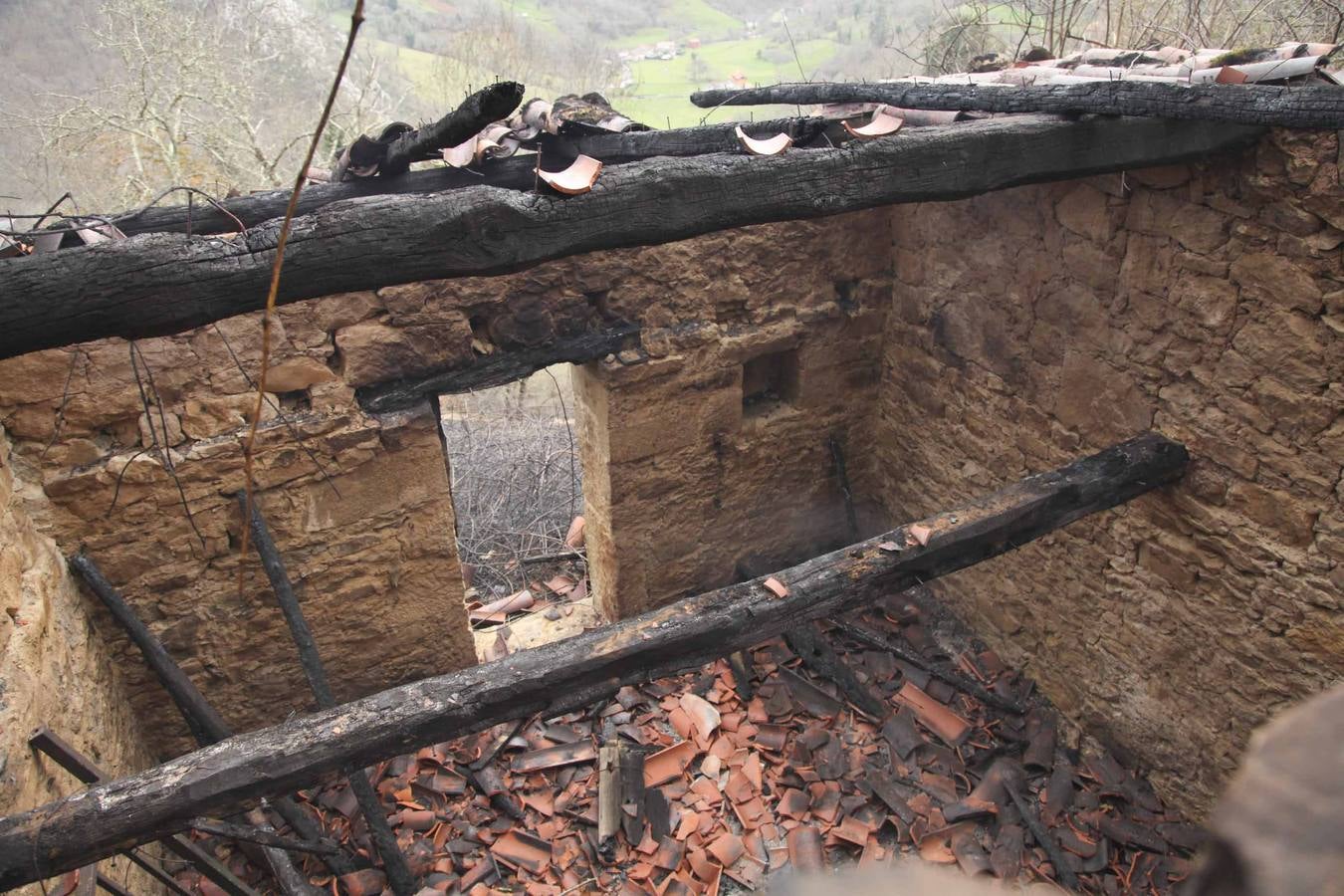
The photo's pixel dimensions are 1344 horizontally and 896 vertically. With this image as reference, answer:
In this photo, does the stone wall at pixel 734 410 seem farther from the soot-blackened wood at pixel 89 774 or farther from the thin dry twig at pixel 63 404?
the soot-blackened wood at pixel 89 774

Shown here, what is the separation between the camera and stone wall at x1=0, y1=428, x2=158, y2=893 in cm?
245

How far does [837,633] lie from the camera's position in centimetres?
458

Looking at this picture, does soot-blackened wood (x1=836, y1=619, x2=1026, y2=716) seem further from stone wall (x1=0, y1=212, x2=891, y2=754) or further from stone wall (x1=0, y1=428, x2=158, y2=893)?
stone wall (x1=0, y1=428, x2=158, y2=893)

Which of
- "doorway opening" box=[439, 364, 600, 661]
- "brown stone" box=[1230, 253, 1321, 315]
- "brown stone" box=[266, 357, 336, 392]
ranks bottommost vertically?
"doorway opening" box=[439, 364, 600, 661]

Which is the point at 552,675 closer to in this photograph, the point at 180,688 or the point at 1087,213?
the point at 180,688

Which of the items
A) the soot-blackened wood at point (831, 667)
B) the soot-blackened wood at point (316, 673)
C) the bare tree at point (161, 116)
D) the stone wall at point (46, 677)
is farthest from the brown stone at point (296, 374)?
the bare tree at point (161, 116)

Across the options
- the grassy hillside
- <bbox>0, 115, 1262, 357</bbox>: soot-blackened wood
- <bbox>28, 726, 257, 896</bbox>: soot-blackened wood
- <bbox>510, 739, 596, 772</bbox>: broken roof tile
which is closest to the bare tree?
the grassy hillside

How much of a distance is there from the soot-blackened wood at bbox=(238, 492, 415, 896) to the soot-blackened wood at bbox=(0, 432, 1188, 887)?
106 cm

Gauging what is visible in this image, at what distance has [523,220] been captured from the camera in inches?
78.6

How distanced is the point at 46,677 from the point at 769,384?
11.9 ft

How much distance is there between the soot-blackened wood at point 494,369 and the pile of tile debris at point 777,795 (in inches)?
72.1

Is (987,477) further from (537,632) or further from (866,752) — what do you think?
(537,632)

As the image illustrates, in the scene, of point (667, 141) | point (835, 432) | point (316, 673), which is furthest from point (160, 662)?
point (835, 432)

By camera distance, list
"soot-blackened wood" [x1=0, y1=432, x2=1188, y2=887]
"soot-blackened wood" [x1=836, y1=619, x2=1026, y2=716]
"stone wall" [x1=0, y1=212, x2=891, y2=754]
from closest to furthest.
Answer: "soot-blackened wood" [x1=0, y1=432, x2=1188, y2=887], "stone wall" [x1=0, y1=212, x2=891, y2=754], "soot-blackened wood" [x1=836, y1=619, x2=1026, y2=716]
